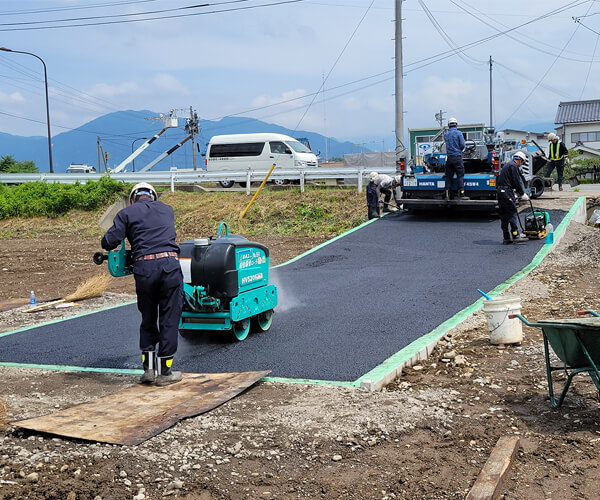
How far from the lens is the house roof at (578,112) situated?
6075cm

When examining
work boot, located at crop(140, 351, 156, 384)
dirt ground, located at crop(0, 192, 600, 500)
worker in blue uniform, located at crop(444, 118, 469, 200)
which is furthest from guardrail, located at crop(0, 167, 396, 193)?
work boot, located at crop(140, 351, 156, 384)

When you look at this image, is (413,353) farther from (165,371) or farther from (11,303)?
(11,303)

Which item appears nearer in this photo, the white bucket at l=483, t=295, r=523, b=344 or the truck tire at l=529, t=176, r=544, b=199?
the white bucket at l=483, t=295, r=523, b=344

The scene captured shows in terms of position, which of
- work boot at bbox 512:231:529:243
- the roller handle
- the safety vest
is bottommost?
work boot at bbox 512:231:529:243

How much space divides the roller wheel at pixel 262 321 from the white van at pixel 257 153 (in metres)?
20.0

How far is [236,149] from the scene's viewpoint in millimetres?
30047

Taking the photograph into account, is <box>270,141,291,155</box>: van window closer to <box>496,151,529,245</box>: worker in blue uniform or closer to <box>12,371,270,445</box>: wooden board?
<box>496,151,529,245</box>: worker in blue uniform

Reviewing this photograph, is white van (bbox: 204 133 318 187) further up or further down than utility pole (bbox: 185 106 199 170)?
further down

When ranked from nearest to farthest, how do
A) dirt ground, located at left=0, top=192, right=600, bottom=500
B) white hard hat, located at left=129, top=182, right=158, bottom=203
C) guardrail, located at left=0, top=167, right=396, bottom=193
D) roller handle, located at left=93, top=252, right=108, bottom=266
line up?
dirt ground, located at left=0, top=192, right=600, bottom=500
roller handle, located at left=93, top=252, right=108, bottom=266
white hard hat, located at left=129, top=182, right=158, bottom=203
guardrail, located at left=0, top=167, right=396, bottom=193

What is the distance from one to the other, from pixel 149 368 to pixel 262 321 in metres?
2.21

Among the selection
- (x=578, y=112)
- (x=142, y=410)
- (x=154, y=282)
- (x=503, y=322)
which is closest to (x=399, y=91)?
(x=503, y=322)

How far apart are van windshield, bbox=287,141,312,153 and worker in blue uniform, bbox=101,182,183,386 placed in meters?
22.9

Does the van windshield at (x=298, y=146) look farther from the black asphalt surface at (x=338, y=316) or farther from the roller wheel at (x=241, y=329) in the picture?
the roller wheel at (x=241, y=329)

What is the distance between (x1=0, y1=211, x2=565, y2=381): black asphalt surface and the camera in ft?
22.6
